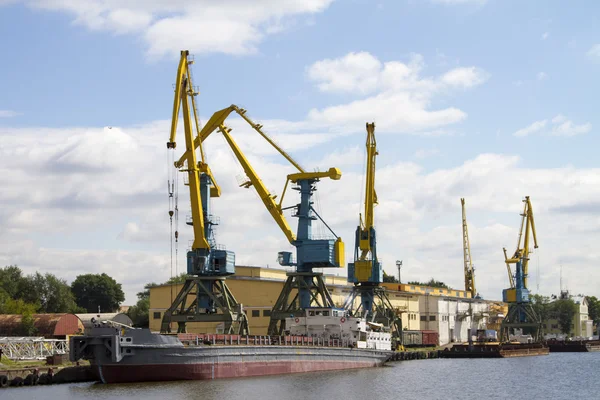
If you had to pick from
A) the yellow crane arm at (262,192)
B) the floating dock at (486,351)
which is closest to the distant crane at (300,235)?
the yellow crane arm at (262,192)

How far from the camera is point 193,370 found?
168 feet

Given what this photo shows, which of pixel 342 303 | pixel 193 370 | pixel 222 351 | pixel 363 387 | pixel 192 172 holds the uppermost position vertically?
pixel 192 172

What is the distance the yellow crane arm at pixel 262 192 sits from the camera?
74.2m

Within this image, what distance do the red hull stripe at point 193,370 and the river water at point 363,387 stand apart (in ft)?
2.09

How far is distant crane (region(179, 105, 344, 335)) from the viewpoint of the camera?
72.7m

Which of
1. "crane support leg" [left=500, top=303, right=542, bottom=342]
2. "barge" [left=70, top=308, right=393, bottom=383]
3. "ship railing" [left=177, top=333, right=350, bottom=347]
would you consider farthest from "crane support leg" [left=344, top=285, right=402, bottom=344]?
"crane support leg" [left=500, top=303, right=542, bottom=342]

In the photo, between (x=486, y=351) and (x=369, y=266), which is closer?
(x=369, y=266)

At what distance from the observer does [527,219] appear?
12494cm

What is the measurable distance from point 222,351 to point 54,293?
263ft

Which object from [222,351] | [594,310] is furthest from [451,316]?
[594,310]

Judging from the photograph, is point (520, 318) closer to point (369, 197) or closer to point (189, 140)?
point (369, 197)

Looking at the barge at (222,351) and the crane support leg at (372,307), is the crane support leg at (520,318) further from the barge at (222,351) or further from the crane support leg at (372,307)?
the barge at (222,351)

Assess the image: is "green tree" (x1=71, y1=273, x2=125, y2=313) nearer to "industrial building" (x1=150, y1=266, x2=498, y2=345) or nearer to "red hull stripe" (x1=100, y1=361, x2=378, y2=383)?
"industrial building" (x1=150, y1=266, x2=498, y2=345)

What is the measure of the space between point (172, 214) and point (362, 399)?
25.7 m
